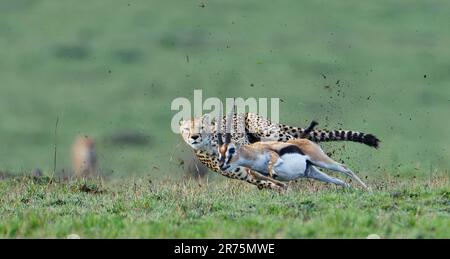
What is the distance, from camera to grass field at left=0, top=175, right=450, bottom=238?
967cm

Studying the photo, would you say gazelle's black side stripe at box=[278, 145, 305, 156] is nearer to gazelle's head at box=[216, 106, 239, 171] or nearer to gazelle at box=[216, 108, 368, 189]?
gazelle at box=[216, 108, 368, 189]

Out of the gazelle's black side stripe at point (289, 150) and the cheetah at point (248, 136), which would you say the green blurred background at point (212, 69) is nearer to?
the cheetah at point (248, 136)

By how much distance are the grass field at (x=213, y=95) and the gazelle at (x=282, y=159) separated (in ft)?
1.31

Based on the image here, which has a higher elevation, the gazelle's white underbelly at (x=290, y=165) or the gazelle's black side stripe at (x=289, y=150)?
the gazelle's black side stripe at (x=289, y=150)

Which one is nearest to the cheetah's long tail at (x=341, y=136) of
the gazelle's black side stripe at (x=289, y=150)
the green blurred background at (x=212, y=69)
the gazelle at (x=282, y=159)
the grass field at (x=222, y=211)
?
the grass field at (x=222, y=211)

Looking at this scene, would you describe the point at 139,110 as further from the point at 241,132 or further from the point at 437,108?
the point at 241,132

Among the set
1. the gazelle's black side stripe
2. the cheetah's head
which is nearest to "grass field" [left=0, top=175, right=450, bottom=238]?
the gazelle's black side stripe

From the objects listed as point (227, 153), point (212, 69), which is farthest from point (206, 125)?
point (212, 69)

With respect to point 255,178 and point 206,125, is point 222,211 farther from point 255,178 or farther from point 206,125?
point 206,125

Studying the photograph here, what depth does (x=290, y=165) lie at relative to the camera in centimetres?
1248

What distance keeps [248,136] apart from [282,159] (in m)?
1.90

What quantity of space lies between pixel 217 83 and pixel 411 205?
1628 centimetres

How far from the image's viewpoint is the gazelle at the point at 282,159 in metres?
12.5
